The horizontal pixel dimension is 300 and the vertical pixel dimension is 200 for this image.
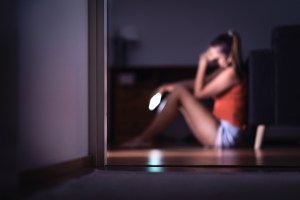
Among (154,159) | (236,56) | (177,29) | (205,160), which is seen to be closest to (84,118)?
(154,159)

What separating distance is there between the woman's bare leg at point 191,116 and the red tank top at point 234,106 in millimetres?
102

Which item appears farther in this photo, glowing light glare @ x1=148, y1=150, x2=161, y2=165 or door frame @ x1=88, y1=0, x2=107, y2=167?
glowing light glare @ x1=148, y1=150, x2=161, y2=165

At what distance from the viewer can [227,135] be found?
3305 millimetres

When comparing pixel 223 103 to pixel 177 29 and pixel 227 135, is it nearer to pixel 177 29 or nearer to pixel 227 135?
pixel 227 135

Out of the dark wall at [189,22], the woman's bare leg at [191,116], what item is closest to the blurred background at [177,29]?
the dark wall at [189,22]

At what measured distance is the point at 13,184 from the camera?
1.00m

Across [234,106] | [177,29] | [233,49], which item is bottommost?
[234,106]

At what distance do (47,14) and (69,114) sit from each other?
14.8 inches

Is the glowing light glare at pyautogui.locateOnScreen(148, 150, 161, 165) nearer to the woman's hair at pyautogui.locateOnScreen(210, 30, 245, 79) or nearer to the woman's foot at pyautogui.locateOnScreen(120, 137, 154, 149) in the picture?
the woman's foot at pyautogui.locateOnScreen(120, 137, 154, 149)

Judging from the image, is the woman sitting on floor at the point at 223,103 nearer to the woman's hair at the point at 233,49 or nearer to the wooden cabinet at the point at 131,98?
the woman's hair at the point at 233,49

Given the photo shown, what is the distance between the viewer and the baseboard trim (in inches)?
45.6

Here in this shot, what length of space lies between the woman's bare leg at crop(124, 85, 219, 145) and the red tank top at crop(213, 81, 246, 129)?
0.33 feet

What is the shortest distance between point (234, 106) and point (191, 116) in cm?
36

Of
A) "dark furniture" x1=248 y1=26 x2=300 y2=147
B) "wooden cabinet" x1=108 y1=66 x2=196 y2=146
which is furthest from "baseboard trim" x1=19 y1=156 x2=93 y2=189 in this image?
"wooden cabinet" x1=108 y1=66 x2=196 y2=146
